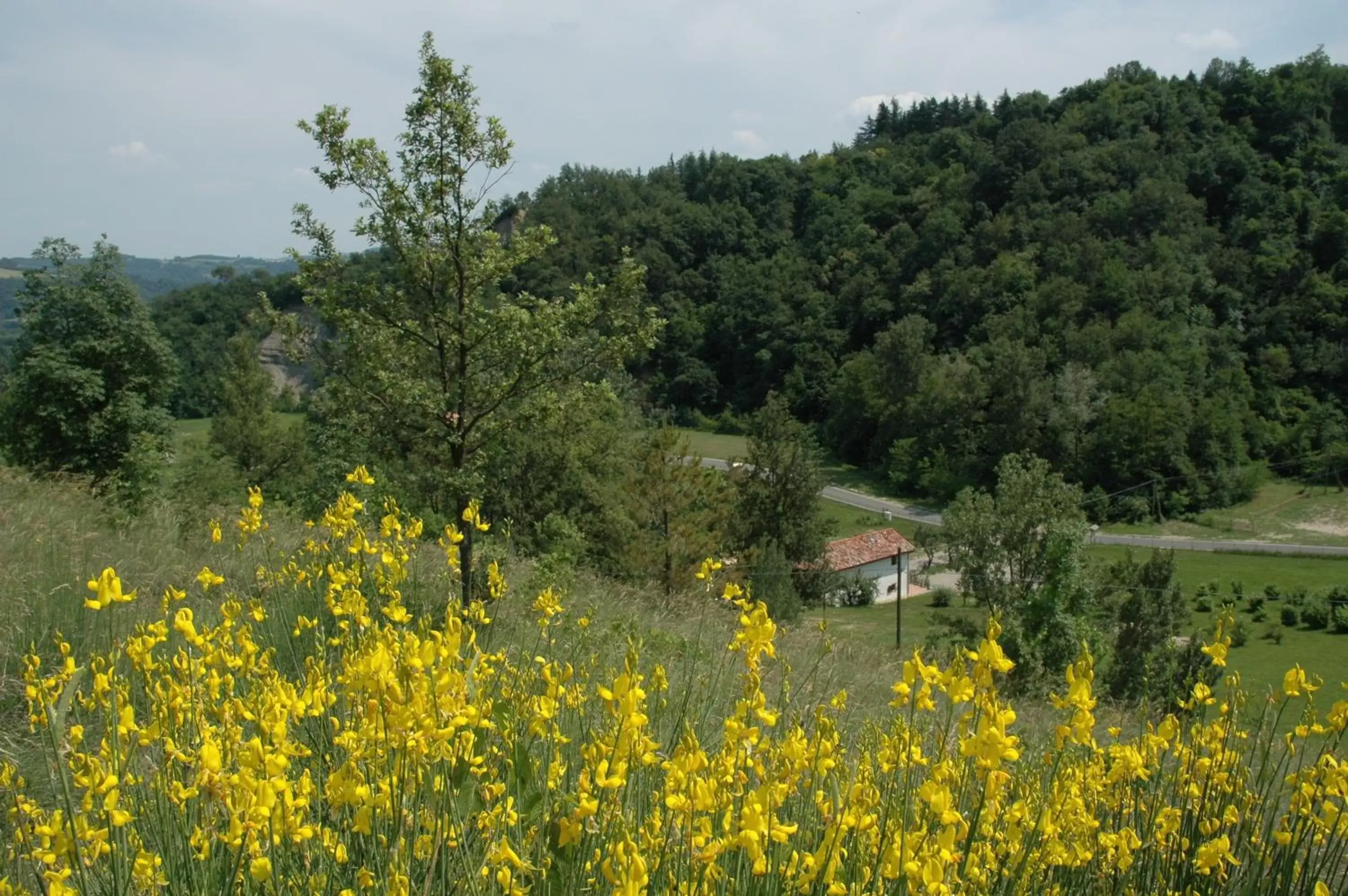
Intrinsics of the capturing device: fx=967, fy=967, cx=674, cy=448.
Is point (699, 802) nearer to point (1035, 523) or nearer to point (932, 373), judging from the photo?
point (1035, 523)

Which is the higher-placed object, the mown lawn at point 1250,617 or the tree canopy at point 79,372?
the tree canopy at point 79,372

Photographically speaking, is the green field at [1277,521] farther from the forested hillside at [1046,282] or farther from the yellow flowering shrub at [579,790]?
the yellow flowering shrub at [579,790]

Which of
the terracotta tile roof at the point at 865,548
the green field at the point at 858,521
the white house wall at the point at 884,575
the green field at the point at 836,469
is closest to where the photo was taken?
the terracotta tile roof at the point at 865,548

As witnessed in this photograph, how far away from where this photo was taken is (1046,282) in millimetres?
69688

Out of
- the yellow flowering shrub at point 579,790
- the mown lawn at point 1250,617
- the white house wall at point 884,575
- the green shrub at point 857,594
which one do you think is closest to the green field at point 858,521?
the white house wall at point 884,575

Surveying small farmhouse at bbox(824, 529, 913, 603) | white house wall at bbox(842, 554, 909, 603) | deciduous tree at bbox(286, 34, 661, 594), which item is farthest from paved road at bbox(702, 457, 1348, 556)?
deciduous tree at bbox(286, 34, 661, 594)

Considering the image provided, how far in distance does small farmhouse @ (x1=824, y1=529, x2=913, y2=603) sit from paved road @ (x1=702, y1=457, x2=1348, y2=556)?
243cm

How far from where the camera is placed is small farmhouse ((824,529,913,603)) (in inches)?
1761

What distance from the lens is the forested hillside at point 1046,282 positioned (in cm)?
6019

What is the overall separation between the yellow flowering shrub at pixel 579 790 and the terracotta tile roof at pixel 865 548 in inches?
1592

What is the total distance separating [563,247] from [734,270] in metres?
17.5

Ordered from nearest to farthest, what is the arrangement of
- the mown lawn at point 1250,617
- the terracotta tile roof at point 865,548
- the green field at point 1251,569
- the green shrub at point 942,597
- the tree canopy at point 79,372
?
the tree canopy at point 79,372 < the mown lawn at point 1250,617 < the green field at point 1251,569 < the green shrub at point 942,597 < the terracotta tile roof at point 865,548

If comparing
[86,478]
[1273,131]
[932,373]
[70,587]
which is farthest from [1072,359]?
[70,587]

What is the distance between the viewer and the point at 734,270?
8731 cm
